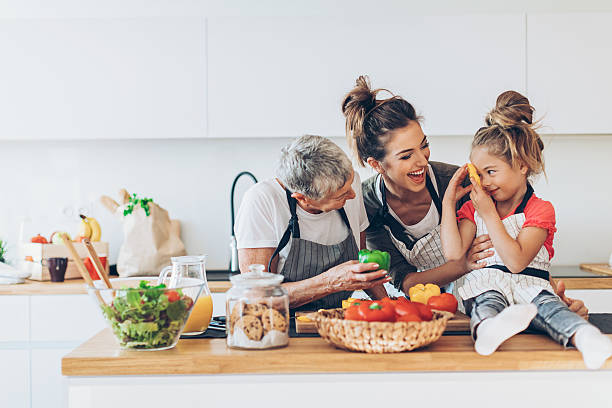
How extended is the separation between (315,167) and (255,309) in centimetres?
55

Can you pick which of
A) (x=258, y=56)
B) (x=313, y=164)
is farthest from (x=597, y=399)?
(x=258, y=56)

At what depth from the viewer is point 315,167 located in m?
1.78

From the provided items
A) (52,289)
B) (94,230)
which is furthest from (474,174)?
(94,230)

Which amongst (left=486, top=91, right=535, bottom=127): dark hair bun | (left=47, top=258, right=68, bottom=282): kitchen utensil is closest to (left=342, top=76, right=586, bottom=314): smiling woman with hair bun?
(left=486, top=91, right=535, bottom=127): dark hair bun

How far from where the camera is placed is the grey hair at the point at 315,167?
179cm

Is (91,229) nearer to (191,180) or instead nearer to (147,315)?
(191,180)

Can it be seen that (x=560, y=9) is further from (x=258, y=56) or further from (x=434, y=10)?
(x=258, y=56)

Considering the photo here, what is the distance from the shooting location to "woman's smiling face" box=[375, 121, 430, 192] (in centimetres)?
213

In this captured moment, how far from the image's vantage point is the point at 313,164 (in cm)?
178

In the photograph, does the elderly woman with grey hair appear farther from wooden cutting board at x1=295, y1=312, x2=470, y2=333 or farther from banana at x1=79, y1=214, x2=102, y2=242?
banana at x1=79, y1=214, x2=102, y2=242

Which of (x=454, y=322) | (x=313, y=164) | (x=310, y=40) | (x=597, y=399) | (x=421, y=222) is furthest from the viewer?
(x=310, y=40)

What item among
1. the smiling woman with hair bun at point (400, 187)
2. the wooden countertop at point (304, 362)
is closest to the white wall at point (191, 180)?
the smiling woman with hair bun at point (400, 187)

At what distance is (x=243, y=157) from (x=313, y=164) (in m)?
1.67

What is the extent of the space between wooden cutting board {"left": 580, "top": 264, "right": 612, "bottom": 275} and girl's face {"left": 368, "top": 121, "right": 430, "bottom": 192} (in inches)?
52.3
